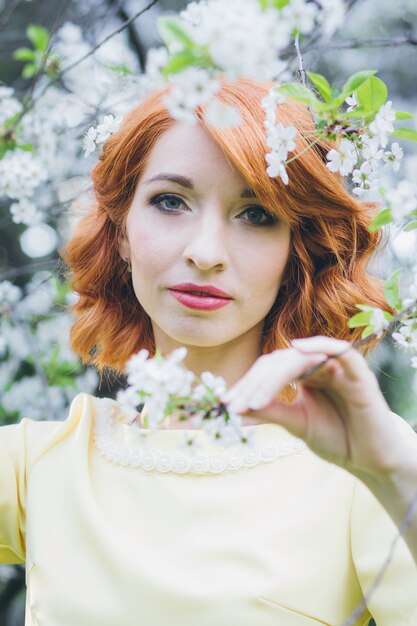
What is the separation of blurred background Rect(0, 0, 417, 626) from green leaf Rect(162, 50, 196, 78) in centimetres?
140

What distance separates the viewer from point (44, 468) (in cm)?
161

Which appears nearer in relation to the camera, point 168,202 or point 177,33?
point 177,33

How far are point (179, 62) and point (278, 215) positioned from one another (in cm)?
64

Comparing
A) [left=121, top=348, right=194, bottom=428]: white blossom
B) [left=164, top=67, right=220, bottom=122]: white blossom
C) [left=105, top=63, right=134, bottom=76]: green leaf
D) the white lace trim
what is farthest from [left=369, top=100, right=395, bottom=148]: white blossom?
[left=105, top=63, right=134, bottom=76]: green leaf

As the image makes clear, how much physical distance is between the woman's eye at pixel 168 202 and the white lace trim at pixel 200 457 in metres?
0.41

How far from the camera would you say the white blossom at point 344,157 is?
1215 mm

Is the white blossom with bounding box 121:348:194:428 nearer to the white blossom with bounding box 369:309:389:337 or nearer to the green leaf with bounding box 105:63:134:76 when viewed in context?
the white blossom with bounding box 369:309:389:337

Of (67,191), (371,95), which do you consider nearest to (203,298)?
(371,95)

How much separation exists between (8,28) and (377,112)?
2.53 m

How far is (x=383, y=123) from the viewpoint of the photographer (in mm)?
1160

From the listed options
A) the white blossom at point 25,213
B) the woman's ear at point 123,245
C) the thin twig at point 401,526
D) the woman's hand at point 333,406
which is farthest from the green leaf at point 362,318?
the white blossom at point 25,213

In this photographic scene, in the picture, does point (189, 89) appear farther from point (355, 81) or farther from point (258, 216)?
point (258, 216)

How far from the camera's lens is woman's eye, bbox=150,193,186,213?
1.46 m

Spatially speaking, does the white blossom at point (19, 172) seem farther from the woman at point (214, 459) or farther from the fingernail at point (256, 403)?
the fingernail at point (256, 403)
